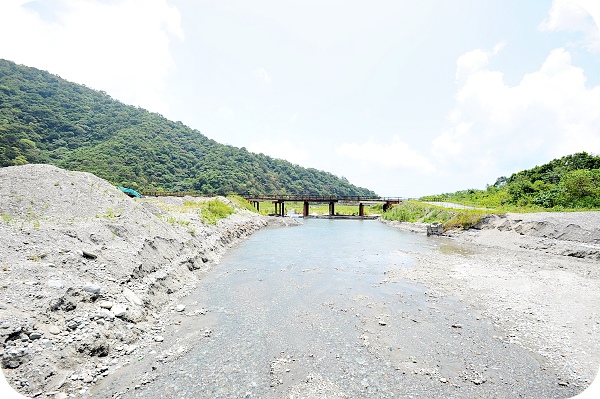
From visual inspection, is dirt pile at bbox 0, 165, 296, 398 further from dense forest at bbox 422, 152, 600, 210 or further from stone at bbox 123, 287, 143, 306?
dense forest at bbox 422, 152, 600, 210

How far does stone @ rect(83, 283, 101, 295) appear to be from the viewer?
7.99 meters

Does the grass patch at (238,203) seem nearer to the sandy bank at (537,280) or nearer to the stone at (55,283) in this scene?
the sandy bank at (537,280)

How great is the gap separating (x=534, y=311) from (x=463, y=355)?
202 inches

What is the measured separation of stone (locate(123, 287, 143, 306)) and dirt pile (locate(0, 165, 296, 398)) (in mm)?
43

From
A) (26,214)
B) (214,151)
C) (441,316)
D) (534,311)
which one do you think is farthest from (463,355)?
(214,151)

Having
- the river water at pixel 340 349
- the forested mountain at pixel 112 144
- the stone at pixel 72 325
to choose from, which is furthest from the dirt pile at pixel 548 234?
the forested mountain at pixel 112 144

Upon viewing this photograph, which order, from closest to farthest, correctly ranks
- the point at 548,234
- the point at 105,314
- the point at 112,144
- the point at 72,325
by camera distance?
the point at 72,325 < the point at 105,314 < the point at 548,234 < the point at 112,144

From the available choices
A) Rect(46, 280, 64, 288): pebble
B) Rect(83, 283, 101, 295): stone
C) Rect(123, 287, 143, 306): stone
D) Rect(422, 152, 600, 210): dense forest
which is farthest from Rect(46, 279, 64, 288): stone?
Rect(422, 152, 600, 210): dense forest

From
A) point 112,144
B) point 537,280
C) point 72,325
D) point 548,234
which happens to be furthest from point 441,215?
point 112,144

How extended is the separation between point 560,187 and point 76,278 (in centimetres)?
4962

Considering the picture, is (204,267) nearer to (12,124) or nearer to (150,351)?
(150,351)

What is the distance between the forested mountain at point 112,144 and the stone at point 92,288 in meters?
73.1

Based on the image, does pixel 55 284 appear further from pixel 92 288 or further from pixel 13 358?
pixel 13 358

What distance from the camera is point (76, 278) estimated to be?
8234 millimetres
